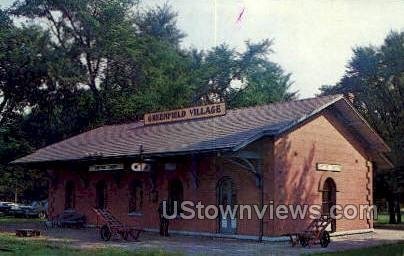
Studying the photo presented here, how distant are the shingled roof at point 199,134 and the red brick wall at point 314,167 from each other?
0.71 meters

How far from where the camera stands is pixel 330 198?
20547mm

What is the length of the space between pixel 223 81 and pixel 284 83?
11.3 m

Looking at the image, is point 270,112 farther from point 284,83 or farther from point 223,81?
point 284,83

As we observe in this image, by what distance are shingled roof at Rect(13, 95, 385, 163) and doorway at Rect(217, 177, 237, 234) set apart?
5.63 feet

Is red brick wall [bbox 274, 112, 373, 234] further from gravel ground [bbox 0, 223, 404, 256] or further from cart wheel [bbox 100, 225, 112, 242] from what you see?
cart wheel [bbox 100, 225, 112, 242]

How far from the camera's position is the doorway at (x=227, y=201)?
61.5 ft

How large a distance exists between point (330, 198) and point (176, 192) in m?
5.87

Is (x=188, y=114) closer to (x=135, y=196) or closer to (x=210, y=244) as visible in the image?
(x=135, y=196)

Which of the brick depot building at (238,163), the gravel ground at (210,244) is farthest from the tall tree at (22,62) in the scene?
the gravel ground at (210,244)

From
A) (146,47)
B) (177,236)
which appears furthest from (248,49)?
(177,236)

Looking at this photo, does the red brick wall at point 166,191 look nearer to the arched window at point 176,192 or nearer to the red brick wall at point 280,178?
the red brick wall at point 280,178

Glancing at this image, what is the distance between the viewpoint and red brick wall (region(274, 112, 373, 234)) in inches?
715

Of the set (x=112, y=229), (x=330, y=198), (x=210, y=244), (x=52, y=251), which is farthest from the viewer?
(x=330, y=198)

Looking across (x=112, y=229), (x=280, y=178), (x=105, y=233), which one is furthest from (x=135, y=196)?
(x=280, y=178)
